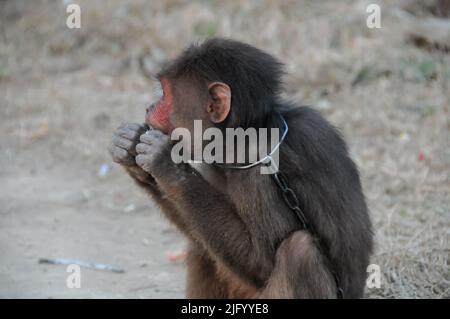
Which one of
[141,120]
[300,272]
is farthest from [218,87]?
[141,120]

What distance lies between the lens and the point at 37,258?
19.2 ft

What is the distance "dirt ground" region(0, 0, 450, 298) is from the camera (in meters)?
5.73

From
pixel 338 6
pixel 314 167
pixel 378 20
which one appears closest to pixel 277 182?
pixel 314 167

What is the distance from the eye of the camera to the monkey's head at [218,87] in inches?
168

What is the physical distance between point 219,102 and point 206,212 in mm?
626

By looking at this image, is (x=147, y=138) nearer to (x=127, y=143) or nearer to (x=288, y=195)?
(x=127, y=143)

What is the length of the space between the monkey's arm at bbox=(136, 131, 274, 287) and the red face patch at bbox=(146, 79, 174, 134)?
0.17 m

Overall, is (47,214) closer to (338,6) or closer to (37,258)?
(37,258)

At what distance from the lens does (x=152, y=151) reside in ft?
14.0

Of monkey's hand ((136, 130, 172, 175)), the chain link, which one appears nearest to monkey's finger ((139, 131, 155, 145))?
monkey's hand ((136, 130, 172, 175))

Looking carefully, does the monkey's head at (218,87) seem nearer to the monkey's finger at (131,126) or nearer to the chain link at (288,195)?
the monkey's finger at (131,126)

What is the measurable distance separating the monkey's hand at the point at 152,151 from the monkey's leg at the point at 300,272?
0.82m

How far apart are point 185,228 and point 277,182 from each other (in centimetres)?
81

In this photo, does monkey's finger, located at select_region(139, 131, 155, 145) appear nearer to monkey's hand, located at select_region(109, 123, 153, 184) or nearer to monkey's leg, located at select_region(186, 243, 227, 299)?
monkey's hand, located at select_region(109, 123, 153, 184)
